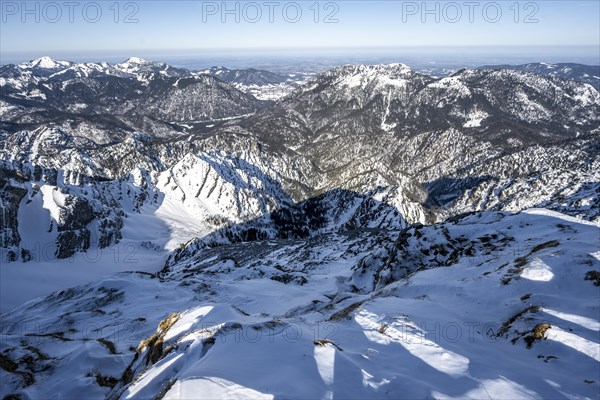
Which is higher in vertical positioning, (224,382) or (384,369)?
(224,382)

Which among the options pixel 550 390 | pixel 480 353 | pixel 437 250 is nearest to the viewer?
pixel 550 390

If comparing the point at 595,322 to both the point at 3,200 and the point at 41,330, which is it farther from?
the point at 3,200

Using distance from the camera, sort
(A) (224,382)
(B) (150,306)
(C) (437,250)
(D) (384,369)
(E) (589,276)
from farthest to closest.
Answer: (B) (150,306) < (C) (437,250) < (E) (589,276) < (D) (384,369) < (A) (224,382)

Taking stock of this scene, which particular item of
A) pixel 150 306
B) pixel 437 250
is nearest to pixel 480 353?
pixel 437 250

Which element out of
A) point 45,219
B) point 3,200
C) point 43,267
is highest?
point 3,200

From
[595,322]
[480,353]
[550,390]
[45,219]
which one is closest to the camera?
[550,390]

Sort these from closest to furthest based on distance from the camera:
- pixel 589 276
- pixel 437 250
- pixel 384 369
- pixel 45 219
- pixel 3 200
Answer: pixel 384 369 → pixel 589 276 → pixel 437 250 → pixel 3 200 → pixel 45 219

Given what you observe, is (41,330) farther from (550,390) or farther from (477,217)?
(477,217)

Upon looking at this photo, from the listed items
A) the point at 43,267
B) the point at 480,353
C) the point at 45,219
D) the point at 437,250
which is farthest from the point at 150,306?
the point at 45,219

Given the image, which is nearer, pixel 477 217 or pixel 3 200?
pixel 477 217
